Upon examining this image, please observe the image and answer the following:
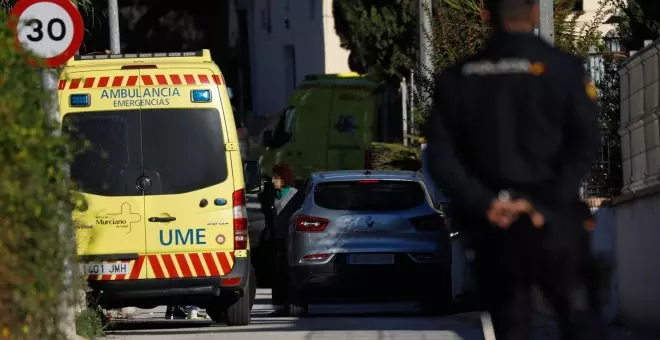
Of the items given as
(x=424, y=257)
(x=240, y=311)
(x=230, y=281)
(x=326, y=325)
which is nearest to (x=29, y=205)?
(x=230, y=281)

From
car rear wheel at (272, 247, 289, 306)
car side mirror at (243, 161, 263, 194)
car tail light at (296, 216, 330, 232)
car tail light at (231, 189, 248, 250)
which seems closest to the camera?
car tail light at (231, 189, 248, 250)

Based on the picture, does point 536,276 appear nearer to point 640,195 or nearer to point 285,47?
point 640,195

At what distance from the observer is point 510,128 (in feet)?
22.3

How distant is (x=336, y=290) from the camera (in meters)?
17.5

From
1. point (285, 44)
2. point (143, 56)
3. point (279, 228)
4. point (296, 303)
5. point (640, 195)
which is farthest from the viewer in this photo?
point (285, 44)

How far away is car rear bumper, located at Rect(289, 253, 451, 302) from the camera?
56.9 ft

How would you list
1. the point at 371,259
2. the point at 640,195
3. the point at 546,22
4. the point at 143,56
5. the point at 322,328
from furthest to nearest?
the point at 371,259, the point at 143,56, the point at 322,328, the point at 546,22, the point at 640,195

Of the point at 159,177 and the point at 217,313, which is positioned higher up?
the point at 159,177

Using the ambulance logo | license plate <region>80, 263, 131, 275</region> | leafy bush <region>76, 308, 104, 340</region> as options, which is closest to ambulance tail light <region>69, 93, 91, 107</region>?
the ambulance logo

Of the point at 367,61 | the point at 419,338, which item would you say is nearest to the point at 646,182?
the point at 419,338

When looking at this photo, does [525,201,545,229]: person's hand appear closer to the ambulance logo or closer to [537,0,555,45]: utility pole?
[537,0,555,45]: utility pole

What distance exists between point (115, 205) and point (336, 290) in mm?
2887

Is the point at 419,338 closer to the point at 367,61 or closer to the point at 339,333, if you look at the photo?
the point at 339,333

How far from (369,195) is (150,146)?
3057 mm
